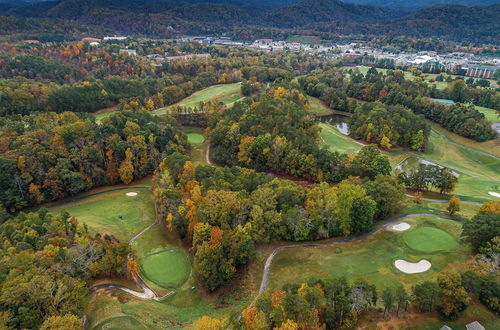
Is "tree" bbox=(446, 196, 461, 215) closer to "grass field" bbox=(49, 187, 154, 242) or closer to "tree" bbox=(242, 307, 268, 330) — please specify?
"tree" bbox=(242, 307, 268, 330)

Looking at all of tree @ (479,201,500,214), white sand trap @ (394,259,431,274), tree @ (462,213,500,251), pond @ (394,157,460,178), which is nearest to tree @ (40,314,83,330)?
white sand trap @ (394,259,431,274)

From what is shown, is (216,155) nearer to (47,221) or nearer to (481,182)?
(47,221)

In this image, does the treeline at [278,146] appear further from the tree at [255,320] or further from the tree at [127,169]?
the tree at [255,320]

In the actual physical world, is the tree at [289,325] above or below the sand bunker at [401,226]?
above

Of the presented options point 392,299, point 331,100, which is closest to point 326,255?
point 392,299

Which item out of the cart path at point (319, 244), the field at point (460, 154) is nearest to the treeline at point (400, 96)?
the field at point (460, 154)

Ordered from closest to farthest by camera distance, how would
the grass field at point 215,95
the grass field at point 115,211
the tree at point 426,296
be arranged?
the tree at point 426,296
the grass field at point 115,211
the grass field at point 215,95

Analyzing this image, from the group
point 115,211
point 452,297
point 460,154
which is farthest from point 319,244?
point 460,154
